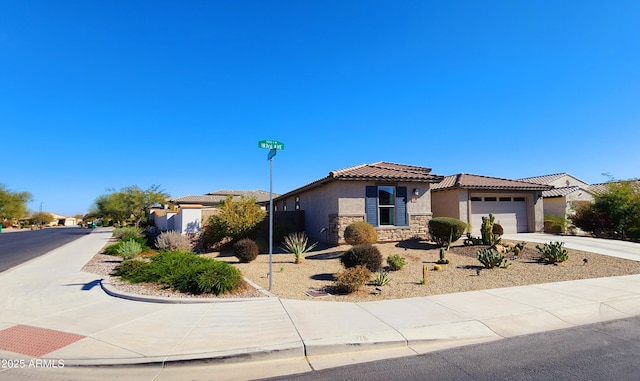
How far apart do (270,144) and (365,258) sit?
4.27 metres

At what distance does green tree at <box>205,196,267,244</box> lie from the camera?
16.0 metres

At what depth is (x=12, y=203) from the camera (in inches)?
2292

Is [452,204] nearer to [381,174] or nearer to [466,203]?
[466,203]

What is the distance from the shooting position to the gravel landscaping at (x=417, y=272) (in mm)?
8203

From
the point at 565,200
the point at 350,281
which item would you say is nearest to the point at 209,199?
the point at 565,200

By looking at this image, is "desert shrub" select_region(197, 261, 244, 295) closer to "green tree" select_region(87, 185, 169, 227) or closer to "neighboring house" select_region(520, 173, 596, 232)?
"neighboring house" select_region(520, 173, 596, 232)

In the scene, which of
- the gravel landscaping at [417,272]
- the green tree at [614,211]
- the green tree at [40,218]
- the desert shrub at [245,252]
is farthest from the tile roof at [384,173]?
the green tree at [40,218]

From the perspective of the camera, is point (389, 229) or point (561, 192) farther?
point (561, 192)

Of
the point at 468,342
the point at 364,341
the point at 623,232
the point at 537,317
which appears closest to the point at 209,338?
the point at 364,341

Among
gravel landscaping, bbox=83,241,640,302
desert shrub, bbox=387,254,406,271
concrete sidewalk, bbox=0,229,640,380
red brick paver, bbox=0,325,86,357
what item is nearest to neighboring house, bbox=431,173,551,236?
gravel landscaping, bbox=83,241,640,302

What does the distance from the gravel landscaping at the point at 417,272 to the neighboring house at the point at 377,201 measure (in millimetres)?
1656

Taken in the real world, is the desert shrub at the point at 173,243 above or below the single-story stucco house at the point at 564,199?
below

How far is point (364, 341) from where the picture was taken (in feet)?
16.5

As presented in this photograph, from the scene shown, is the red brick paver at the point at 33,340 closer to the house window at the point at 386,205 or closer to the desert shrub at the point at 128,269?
the desert shrub at the point at 128,269
